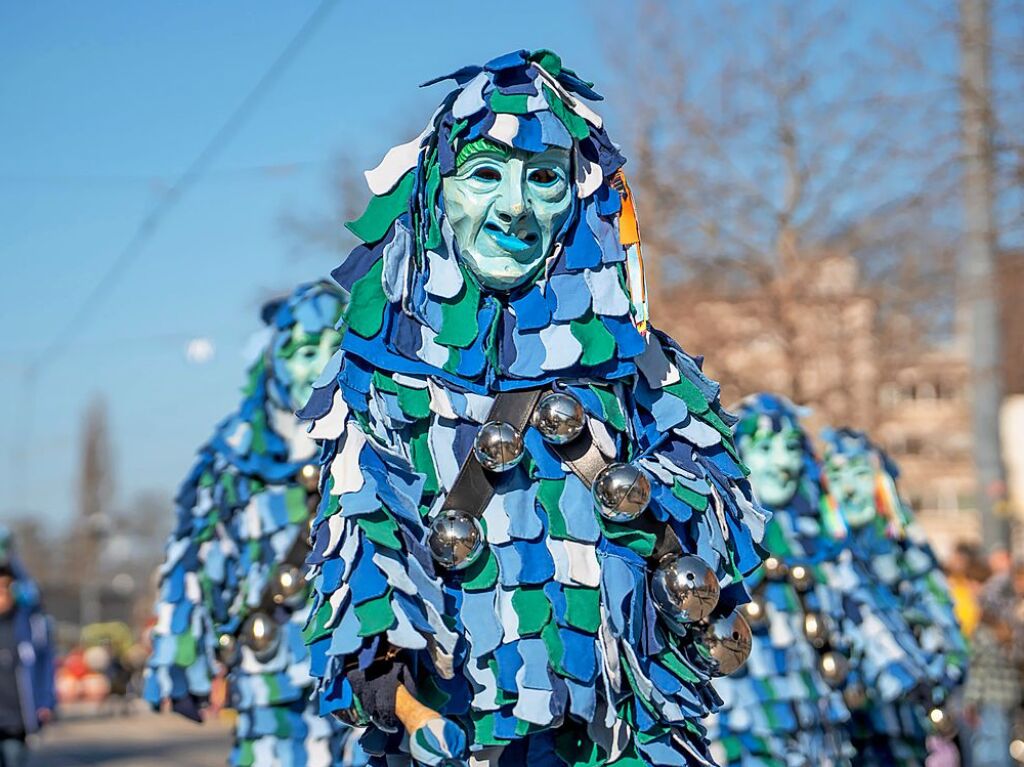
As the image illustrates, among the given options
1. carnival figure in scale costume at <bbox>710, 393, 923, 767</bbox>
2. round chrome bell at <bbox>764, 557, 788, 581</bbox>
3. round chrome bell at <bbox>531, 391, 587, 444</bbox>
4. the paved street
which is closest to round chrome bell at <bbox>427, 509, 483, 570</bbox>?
round chrome bell at <bbox>531, 391, 587, 444</bbox>

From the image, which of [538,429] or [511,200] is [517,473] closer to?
[538,429]

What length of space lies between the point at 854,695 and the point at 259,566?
7.50 feet

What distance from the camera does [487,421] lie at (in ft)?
10.7

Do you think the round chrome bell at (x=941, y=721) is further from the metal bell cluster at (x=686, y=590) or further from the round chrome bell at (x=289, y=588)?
the metal bell cluster at (x=686, y=590)

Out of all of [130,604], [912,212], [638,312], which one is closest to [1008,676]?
[912,212]

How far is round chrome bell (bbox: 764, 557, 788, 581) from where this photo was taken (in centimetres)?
572

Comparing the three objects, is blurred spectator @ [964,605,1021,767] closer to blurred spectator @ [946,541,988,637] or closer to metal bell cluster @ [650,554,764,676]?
blurred spectator @ [946,541,988,637]

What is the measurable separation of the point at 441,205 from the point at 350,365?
39 cm

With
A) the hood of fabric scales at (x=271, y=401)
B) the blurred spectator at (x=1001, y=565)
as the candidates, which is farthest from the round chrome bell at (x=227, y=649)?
the blurred spectator at (x=1001, y=565)

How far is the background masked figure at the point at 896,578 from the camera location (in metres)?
6.43

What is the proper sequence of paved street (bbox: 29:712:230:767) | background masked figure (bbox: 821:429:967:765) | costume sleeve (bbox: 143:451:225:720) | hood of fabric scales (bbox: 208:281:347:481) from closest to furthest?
hood of fabric scales (bbox: 208:281:347:481), costume sleeve (bbox: 143:451:225:720), background masked figure (bbox: 821:429:967:765), paved street (bbox: 29:712:230:767)

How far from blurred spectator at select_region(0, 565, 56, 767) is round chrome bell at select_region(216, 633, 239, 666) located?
144 inches

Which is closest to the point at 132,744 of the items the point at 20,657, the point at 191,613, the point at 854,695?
the point at 20,657

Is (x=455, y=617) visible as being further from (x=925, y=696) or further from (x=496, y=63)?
(x=925, y=696)
